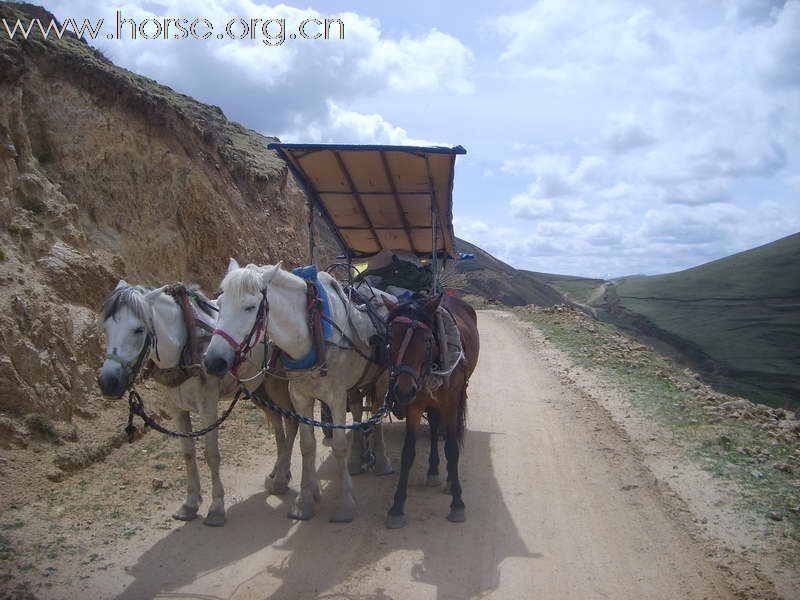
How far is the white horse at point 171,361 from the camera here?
4562 millimetres

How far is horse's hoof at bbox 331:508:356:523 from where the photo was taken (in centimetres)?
532

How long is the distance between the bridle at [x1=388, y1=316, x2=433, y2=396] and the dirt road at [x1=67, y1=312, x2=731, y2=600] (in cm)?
137

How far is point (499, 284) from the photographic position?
38.0 meters

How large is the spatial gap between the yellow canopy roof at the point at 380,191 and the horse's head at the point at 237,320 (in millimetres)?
2566

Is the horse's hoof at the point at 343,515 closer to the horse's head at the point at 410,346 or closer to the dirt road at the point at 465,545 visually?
the dirt road at the point at 465,545

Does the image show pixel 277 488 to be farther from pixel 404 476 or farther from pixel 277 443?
pixel 404 476

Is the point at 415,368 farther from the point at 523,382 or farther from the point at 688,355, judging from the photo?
the point at 688,355

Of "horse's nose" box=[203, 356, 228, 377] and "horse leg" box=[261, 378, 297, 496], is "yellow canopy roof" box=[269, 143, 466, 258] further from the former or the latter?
"horse's nose" box=[203, 356, 228, 377]

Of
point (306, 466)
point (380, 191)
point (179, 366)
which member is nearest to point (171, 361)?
point (179, 366)

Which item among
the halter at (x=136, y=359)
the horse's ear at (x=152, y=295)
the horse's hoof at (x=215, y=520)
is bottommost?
the horse's hoof at (x=215, y=520)

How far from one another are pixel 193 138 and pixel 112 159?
2.14m

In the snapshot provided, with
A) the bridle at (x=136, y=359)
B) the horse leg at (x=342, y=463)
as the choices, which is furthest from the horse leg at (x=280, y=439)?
the bridle at (x=136, y=359)

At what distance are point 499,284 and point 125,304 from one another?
113ft

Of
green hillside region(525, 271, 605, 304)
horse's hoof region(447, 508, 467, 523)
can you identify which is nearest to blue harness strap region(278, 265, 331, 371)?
horse's hoof region(447, 508, 467, 523)
